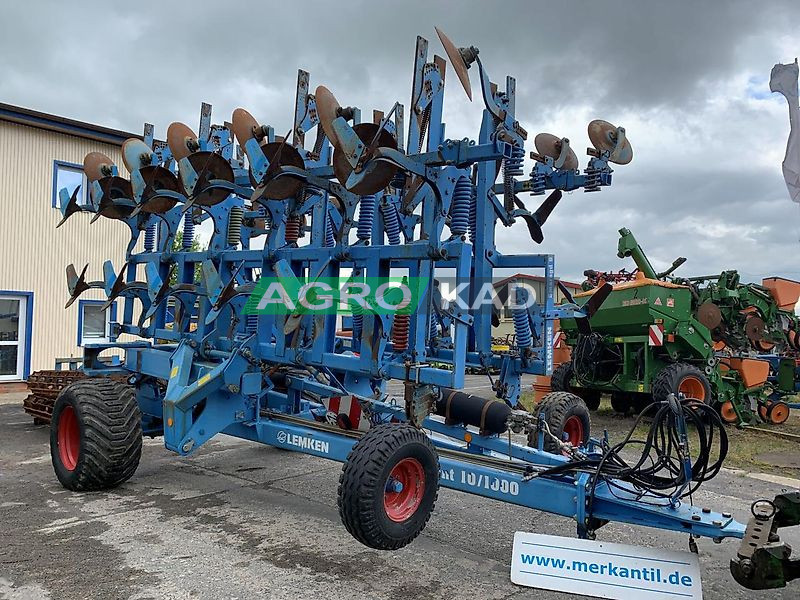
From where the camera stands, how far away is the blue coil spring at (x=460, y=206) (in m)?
4.86

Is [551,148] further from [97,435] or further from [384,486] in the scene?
[97,435]

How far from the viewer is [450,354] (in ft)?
21.0

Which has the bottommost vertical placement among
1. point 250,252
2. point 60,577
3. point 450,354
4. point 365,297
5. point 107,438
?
point 60,577

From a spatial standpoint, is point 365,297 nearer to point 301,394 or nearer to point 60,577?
point 301,394

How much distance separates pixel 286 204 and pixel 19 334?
10441 mm

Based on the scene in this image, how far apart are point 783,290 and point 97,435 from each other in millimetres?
11370

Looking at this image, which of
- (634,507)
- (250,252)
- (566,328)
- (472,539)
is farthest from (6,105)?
(634,507)

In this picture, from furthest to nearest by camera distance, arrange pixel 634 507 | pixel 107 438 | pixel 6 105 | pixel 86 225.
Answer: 1. pixel 86 225
2. pixel 6 105
3. pixel 107 438
4. pixel 634 507

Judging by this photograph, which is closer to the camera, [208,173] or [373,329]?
[373,329]

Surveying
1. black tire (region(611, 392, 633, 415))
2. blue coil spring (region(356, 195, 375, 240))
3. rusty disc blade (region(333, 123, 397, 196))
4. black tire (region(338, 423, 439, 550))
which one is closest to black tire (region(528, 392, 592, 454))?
black tire (region(338, 423, 439, 550))

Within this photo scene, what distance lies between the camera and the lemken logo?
5.18 metres

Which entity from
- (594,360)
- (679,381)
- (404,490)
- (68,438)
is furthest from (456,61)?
(594,360)

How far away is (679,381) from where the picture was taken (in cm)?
1006

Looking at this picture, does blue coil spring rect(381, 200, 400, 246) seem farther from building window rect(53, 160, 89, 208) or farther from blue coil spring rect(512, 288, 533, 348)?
building window rect(53, 160, 89, 208)
